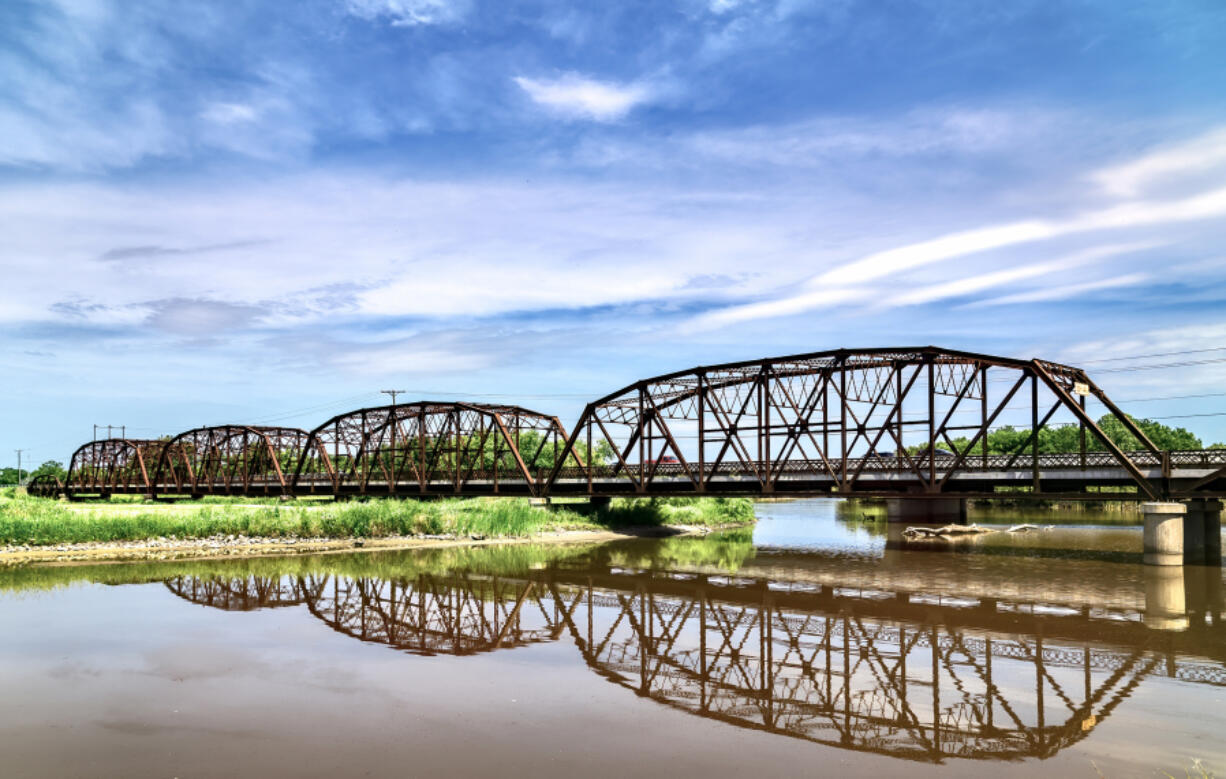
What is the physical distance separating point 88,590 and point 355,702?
22.0m

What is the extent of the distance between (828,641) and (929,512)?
52.6 meters

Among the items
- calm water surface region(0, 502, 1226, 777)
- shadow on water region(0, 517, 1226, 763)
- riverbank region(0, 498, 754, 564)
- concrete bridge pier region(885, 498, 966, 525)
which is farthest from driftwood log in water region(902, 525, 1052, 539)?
calm water surface region(0, 502, 1226, 777)

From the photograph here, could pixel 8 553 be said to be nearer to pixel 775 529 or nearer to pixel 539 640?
pixel 539 640

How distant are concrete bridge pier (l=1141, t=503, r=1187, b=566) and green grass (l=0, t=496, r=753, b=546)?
3808 centimetres

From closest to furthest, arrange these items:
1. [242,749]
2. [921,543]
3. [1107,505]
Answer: [242,749], [921,543], [1107,505]

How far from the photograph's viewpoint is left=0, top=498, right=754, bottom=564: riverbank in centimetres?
4731

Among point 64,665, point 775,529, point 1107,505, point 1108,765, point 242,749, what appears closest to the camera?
point 1108,765

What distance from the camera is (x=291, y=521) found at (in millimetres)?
57750

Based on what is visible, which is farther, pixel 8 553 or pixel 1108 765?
pixel 8 553

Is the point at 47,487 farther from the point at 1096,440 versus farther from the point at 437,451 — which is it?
the point at 1096,440

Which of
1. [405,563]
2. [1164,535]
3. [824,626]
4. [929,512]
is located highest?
[1164,535]

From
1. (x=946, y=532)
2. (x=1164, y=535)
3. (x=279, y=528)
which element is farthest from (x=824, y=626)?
(x=279, y=528)

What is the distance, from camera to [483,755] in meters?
14.3

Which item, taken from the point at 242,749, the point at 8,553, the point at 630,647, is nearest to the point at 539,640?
the point at 630,647
